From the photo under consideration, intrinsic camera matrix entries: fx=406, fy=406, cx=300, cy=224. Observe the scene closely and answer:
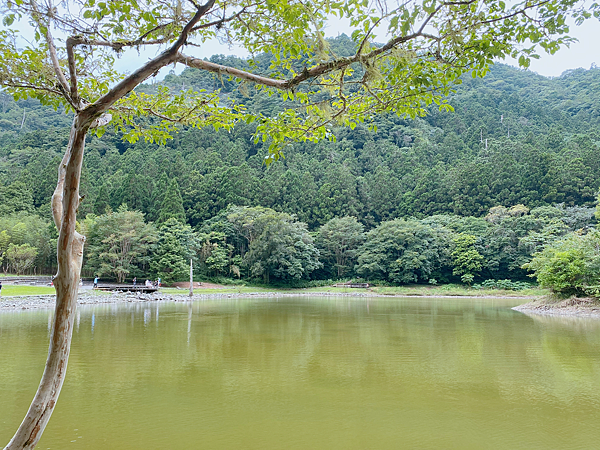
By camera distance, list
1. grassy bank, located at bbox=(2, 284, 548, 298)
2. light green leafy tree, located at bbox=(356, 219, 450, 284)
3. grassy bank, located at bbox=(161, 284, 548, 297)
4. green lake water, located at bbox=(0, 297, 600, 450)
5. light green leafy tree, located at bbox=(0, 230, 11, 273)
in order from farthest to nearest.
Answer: light green leafy tree, located at bbox=(356, 219, 450, 284), light green leafy tree, located at bbox=(0, 230, 11, 273), grassy bank, located at bbox=(161, 284, 548, 297), grassy bank, located at bbox=(2, 284, 548, 298), green lake water, located at bbox=(0, 297, 600, 450)

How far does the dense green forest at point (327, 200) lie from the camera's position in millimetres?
36438

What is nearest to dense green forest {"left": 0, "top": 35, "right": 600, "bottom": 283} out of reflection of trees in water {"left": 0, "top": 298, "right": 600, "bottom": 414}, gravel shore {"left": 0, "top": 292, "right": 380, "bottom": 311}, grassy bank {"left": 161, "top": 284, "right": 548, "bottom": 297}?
grassy bank {"left": 161, "top": 284, "right": 548, "bottom": 297}

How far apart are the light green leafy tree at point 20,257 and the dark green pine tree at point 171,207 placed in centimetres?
1062

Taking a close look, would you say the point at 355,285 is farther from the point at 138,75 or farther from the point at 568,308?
the point at 138,75

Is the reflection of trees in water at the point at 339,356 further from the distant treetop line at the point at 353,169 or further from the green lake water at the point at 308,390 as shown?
the distant treetop line at the point at 353,169

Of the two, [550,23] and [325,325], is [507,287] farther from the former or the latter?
[550,23]

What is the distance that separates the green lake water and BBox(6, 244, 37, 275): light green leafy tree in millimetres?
25584

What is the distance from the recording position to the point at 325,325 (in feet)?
42.5

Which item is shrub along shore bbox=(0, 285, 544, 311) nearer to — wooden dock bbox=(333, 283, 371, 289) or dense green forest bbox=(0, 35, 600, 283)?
wooden dock bbox=(333, 283, 371, 289)

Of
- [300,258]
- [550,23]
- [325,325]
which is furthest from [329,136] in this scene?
[300,258]

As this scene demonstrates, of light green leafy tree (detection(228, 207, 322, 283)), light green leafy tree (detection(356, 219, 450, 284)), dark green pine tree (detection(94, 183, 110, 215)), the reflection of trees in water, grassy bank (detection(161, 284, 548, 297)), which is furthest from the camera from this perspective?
dark green pine tree (detection(94, 183, 110, 215))

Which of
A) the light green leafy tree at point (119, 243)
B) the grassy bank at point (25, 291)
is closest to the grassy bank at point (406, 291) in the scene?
the light green leafy tree at point (119, 243)

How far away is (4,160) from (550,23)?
6248 cm

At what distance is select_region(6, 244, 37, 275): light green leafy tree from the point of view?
31642mm
